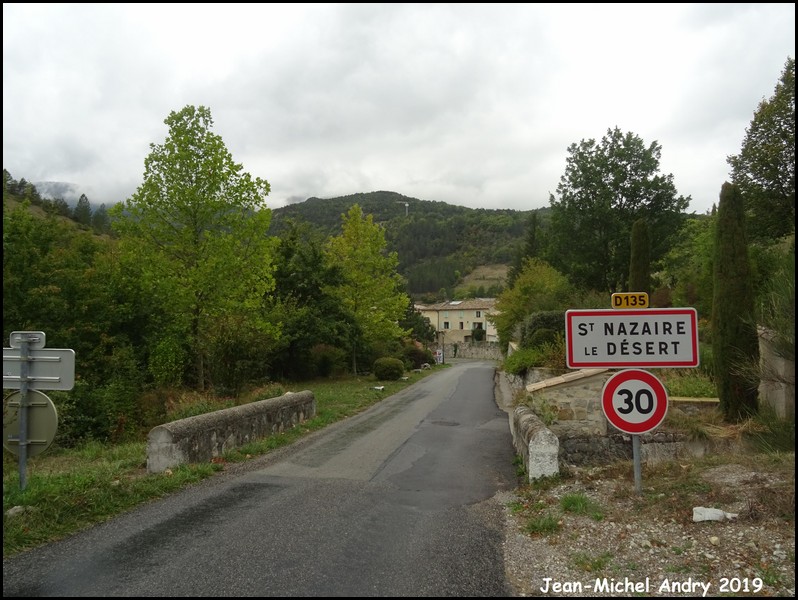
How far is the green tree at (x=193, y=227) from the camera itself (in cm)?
1752

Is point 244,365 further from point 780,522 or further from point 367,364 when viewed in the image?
point 367,364

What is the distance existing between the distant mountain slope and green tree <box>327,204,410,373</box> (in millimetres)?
111198

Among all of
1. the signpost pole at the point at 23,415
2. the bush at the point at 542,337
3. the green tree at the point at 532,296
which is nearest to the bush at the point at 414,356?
the green tree at the point at 532,296

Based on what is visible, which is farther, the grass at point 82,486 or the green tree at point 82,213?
the green tree at point 82,213

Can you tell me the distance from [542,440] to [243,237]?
1386 centimetres

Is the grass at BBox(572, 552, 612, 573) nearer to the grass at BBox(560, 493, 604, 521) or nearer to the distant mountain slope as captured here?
the grass at BBox(560, 493, 604, 521)

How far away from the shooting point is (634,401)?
593 cm

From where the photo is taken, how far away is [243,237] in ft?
61.6

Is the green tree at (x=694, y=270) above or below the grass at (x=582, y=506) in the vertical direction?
→ above

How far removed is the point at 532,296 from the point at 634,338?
25.9 m

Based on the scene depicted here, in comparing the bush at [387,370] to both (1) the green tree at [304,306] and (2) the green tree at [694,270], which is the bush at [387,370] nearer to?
(1) the green tree at [304,306]

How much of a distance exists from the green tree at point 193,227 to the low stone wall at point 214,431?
5.69 metres

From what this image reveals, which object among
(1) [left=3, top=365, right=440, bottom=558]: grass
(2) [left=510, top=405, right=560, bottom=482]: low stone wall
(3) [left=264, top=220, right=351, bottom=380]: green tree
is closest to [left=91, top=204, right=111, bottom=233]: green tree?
(3) [left=264, top=220, right=351, bottom=380]: green tree

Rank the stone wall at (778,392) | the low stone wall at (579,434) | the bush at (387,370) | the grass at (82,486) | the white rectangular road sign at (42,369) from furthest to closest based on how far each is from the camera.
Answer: the bush at (387,370) → the stone wall at (778,392) → the low stone wall at (579,434) → the white rectangular road sign at (42,369) → the grass at (82,486)
